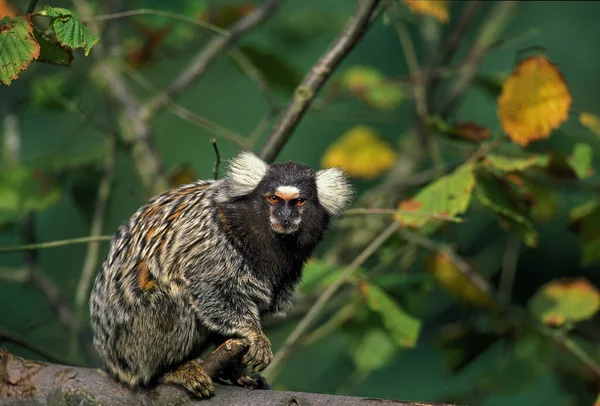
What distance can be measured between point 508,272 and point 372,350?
3.42 feet

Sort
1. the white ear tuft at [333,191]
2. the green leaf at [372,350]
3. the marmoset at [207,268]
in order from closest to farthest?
the marmoset at [207,268]
the white ear tuft at [333,191]
the green leaf at [372,350]

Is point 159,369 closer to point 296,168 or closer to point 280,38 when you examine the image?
point 296,168

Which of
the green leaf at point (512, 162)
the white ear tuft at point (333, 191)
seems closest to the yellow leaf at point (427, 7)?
the green leaf at point (512, 162)

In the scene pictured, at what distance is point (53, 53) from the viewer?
2.59 metres

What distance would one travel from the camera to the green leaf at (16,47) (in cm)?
229

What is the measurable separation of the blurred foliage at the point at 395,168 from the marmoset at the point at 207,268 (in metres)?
0.47

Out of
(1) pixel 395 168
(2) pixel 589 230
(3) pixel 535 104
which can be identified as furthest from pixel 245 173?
(1) pixel 395 168

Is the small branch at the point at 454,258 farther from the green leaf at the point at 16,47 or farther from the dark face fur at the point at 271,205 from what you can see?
the green leaf at the point at 16,47

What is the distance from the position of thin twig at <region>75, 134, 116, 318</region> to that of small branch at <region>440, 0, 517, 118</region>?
198 centimetres

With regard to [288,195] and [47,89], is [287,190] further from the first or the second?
[47,89]

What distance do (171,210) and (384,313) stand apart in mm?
1096

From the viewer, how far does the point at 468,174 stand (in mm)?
3127

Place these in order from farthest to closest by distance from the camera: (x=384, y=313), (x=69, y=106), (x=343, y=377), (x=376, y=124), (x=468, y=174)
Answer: (x=376, y=124) → (x=343, y=377) → (x=69, y=106) → (x=384, y=313) → (x=468, y=174)

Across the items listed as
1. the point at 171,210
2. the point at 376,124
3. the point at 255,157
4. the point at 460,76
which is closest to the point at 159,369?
the point at 171,210
